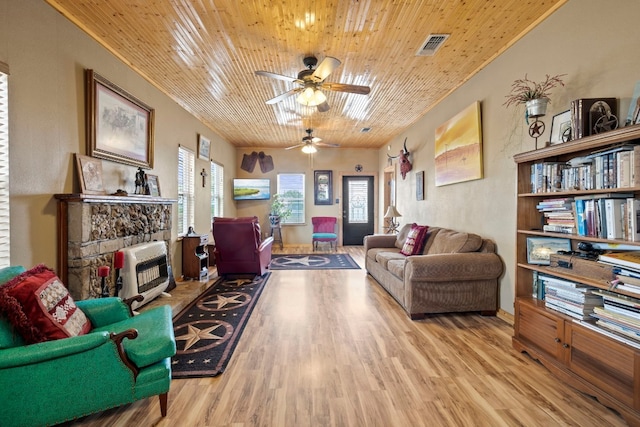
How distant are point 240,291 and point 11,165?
2749 millimetres

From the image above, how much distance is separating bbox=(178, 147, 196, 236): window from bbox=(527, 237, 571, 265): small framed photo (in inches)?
188

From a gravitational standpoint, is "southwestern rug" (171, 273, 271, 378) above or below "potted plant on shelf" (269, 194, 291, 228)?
below

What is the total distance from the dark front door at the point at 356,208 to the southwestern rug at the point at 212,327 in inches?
176

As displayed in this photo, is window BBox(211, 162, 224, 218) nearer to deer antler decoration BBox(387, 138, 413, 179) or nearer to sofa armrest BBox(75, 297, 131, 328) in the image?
deer antler decoration BBox(387, 138, 413, 179)

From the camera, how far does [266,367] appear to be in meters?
2.26

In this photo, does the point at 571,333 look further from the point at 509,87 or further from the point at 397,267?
the point at 509,87

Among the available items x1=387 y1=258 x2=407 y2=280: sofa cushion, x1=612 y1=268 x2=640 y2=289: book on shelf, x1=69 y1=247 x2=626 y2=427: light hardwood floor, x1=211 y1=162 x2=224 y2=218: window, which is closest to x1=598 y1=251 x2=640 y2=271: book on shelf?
x1=612 y1=268 x2=640 y2=289: book on shelf

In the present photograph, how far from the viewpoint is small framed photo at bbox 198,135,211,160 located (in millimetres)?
5656

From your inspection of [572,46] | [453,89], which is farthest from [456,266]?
[453,89]

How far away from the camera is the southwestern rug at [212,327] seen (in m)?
2.27

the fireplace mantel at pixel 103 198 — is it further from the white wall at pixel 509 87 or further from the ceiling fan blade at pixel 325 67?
the white wall at pixel 509 87

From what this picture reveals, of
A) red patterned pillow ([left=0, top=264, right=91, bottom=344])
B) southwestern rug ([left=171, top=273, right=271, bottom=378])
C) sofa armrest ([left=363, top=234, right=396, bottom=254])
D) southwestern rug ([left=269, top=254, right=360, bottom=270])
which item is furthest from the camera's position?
southwestern rug ([left=269, top=254, right=360, bottom=270])

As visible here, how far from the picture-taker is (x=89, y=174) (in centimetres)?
285

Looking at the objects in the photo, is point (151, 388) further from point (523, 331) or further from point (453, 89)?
point (453, 89)
